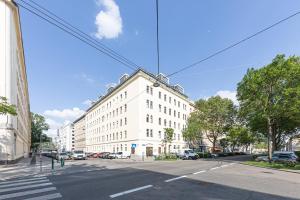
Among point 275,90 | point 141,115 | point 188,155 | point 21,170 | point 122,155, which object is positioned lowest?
point 122,155

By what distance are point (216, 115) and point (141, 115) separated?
22.0 metres

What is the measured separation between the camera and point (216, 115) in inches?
2425

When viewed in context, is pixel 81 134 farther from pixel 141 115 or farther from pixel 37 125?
pixel 141 115

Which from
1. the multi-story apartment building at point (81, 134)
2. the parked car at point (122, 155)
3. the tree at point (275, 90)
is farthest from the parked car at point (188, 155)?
the multi-story apartment building at point (81, 134)

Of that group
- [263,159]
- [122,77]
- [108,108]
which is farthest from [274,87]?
[108,108]

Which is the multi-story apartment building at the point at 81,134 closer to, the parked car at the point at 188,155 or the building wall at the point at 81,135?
the building wall at the point at 81,135

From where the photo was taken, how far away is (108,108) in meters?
66.1

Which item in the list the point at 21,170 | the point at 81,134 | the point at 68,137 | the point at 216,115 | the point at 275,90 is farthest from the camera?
the point at 68,137

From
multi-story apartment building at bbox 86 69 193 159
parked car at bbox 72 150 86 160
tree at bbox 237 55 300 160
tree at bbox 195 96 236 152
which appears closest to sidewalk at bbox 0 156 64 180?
parked car at bbox 72 150 86 160

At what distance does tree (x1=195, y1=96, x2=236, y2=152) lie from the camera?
60531 mm

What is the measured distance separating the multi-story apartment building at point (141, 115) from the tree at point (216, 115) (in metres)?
6.25

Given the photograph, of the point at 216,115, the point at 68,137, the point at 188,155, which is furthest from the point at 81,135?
the point at 188,155

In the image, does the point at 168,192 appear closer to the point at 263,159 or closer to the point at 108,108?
the point at 263,159

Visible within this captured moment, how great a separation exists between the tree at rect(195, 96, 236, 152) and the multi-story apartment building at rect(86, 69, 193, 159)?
6.25 meters
